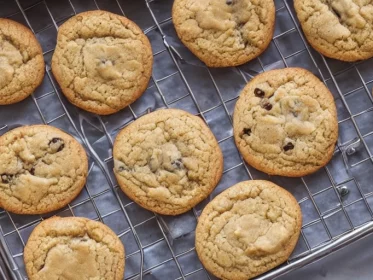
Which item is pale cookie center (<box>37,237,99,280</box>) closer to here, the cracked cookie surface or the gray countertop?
the cracked cookie surface

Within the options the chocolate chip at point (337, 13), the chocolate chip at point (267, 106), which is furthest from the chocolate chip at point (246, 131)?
the chocolate chip at point (337, 13)

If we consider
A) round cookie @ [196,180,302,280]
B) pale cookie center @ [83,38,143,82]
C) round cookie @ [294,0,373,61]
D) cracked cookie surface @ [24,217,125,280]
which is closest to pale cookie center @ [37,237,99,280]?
cracked cookie surface @ [24,217,125,280]

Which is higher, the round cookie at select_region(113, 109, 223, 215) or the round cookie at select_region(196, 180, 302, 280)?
the round cookie at select_region(113, 109, 223, 215)

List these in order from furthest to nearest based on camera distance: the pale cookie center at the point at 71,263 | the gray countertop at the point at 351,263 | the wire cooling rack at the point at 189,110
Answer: the gray countertop at the point at 351,263 < the wire cooling rack at the point at 189,110 < the pale cookie center at the point at 71,263

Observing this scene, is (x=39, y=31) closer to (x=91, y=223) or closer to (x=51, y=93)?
(x=51, y=93)

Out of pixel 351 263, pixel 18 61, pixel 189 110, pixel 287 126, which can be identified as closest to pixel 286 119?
pixel 287 126

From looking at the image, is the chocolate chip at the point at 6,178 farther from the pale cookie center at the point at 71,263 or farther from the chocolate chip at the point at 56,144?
the pale cookie center at the point at 71,263

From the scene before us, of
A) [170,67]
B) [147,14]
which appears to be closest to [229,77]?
[170,67]
